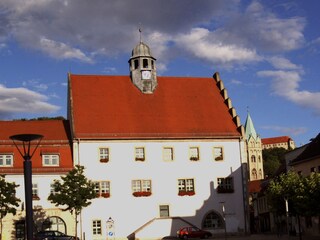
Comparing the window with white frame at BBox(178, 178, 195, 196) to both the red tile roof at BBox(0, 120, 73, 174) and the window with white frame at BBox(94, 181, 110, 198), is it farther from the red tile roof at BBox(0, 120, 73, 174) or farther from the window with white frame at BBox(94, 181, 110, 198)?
the red tile roof at BBox(0, 120, 73, 174)

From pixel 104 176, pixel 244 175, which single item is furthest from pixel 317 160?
pixel 104 176

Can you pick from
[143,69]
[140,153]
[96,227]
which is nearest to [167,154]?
[140,153]

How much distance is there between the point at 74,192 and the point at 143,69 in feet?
60.4

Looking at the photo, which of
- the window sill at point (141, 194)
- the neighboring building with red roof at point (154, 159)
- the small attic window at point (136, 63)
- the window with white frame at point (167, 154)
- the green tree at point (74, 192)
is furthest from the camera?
the small attic window at point (136, 63)

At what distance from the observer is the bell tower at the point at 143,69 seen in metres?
58.0

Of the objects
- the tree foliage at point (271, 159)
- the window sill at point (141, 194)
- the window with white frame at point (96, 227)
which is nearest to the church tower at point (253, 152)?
the tree foliage at point (271, 159)

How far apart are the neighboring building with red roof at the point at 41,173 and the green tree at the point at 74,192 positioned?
3.85m

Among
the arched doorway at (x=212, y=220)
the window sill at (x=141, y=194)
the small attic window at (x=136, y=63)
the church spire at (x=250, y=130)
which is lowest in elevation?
the arched doorway at (x=212, y=220)

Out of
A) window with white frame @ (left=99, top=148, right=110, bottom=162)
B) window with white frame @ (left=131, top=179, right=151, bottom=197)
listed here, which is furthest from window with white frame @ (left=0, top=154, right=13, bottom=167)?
window with white frame @ (left=131, top=179, right=151, bottom=197)

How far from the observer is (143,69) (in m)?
58.2

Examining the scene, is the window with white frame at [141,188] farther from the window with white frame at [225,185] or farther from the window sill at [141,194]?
the window with white frame at [225,185]

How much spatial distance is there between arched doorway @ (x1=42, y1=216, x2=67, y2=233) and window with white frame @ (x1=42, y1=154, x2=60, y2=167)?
5.01 m

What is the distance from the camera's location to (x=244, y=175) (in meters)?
54.2

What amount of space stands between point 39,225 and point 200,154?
1686cm
